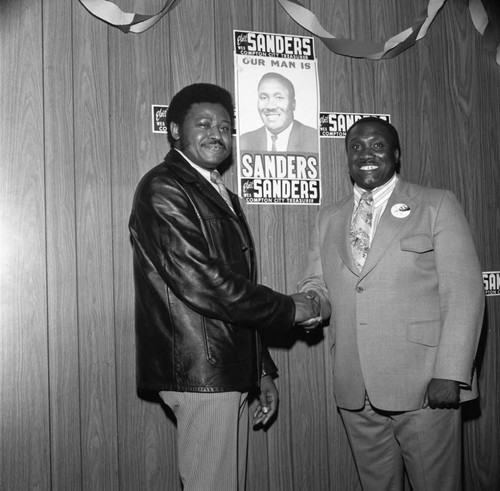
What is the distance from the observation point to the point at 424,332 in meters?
2.07

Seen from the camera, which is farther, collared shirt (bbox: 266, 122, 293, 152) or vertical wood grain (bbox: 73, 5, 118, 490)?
collared shirt (bbox: 266, 122, 293, 152)

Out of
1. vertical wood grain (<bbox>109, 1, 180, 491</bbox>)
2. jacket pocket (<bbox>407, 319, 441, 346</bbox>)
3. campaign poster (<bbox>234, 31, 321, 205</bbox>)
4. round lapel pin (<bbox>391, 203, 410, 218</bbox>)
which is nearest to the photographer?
jacket pocket (<bbox>407, 319, 441, 346</bbox>)

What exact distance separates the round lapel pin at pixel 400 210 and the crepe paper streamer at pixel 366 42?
0.98 metres

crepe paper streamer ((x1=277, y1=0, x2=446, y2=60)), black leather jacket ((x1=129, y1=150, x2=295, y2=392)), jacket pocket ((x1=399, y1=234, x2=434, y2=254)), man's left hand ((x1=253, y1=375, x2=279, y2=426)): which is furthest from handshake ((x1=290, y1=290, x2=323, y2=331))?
crepe paper streamer ((x1=277, y1=0, x2=446, y2=60))

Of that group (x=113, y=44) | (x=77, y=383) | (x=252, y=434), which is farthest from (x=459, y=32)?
(x=77, y=383)

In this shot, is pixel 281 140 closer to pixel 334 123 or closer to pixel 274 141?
pixel 274 141

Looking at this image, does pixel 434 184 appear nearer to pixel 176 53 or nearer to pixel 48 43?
pixel 176 53

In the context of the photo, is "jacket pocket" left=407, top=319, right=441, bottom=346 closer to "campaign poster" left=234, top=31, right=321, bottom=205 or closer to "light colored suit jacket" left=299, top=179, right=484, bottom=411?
"light colored suit jacket" left=299, top=179, right=484, bottom=411

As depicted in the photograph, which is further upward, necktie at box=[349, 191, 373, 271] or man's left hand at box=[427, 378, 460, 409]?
necktie at box=[349, 191, 373, 271]

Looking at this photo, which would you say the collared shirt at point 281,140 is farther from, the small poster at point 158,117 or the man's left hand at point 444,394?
the man's left hand at point 444,394

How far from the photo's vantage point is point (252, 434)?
2.58m

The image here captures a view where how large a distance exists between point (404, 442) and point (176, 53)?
73.2 inches

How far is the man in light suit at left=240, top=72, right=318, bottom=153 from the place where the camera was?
2.67 m

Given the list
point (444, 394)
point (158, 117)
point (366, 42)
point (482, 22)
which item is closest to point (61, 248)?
point (158, 117)
